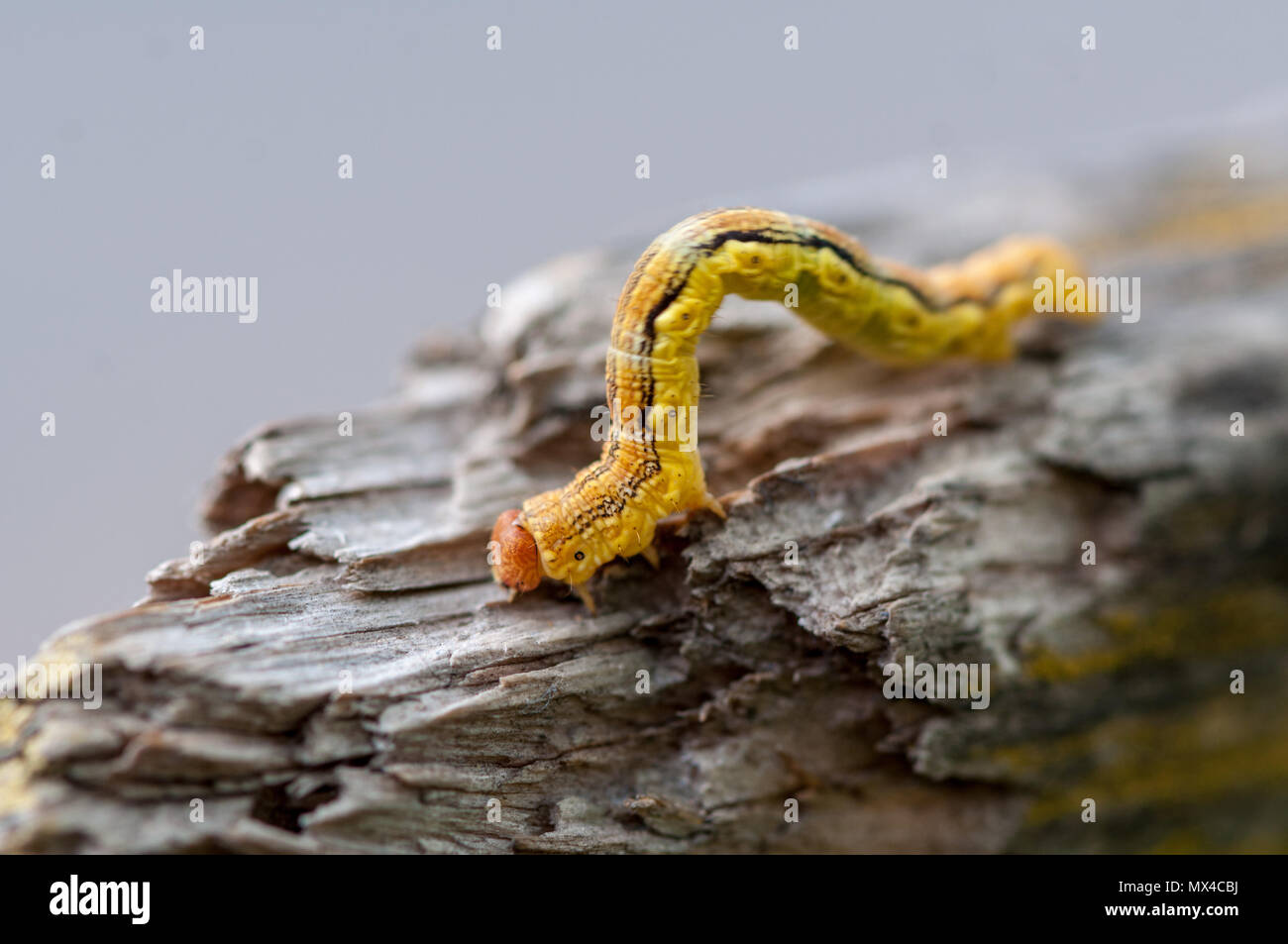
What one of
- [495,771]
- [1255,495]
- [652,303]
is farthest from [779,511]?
[1255,495]

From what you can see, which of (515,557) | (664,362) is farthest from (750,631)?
(664,362)

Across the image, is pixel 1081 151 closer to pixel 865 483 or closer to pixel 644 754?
pixel 865 483

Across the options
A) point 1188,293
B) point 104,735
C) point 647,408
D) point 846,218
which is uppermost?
point 846,218

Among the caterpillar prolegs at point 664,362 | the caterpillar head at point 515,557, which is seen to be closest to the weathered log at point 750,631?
the caterpillar head at point 515,557

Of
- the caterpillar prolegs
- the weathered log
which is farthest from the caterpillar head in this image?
the weathered log

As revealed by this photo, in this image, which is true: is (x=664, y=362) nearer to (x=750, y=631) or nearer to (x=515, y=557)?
(x=515, y=557)

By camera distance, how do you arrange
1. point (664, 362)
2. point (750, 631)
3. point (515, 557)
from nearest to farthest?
1. point (515, 557)
2. point (664, 362)
3. point (750, 631)
